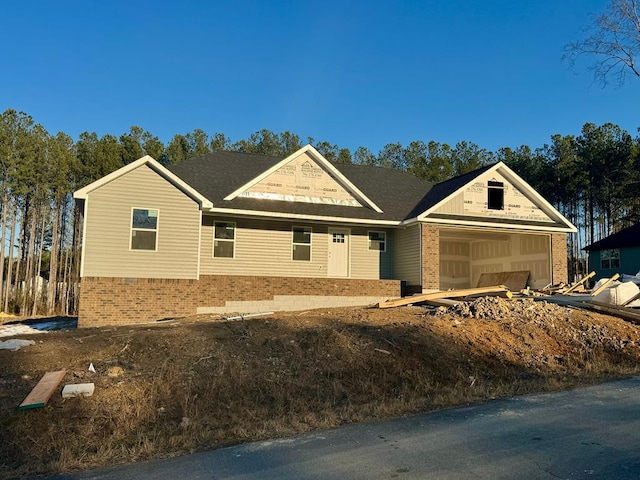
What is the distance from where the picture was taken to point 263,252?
1956cm

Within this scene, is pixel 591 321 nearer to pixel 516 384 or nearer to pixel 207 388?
pixel 516 384

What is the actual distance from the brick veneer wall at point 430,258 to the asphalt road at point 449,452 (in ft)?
40.6

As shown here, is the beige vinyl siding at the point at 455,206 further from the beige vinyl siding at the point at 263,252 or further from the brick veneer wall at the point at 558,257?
the beige vinyl siding at the point at 263,252

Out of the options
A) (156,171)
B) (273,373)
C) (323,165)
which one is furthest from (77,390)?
(323,165)

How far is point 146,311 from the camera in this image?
52.7ft

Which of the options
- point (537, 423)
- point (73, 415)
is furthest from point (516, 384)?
point (73, 415)

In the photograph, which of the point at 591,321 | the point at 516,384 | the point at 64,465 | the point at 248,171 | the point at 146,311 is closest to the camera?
the point at 64,465

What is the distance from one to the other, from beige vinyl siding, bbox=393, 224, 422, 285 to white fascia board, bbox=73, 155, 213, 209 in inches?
309

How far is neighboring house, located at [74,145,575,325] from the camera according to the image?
53.2ft

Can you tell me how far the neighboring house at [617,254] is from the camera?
31031mm

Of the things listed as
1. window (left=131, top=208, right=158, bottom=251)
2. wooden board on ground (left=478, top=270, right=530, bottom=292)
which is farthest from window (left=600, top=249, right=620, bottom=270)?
window (left=131, top=208, right=158, bottom=251)

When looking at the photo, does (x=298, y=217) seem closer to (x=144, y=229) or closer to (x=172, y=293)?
(x=172, y=293)

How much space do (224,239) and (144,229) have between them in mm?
3248

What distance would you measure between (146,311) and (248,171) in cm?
787
